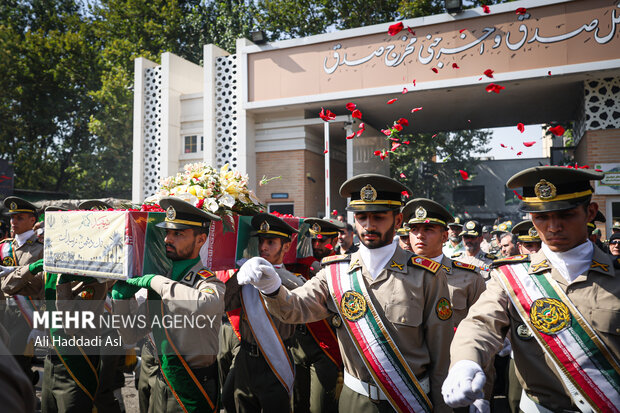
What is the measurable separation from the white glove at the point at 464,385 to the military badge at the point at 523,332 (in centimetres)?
47

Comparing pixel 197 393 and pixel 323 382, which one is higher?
pixel 197 393

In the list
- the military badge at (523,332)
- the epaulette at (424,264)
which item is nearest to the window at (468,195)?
the epaulette at (424,264)

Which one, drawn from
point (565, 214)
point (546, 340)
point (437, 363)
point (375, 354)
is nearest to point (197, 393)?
point (375, 354)

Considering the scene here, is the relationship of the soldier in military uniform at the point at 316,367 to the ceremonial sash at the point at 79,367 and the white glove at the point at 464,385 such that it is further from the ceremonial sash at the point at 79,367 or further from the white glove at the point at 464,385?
the white glove at the point at 464,385

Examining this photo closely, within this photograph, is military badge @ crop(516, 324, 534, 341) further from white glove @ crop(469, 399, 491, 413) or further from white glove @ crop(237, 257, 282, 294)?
white glove @ crop(237, 257, 282, 294)

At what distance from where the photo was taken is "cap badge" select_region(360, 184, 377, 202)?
9.28ft

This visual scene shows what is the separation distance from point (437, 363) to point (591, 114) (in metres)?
11.5

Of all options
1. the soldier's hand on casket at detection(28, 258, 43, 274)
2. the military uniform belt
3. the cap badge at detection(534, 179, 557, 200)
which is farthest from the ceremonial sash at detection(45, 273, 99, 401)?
the cap badge at detection(534, 179, 557, 200)

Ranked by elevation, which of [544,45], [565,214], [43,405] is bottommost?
[43,405]

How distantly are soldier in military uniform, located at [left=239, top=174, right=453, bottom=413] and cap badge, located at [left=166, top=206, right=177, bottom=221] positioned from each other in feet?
3.25

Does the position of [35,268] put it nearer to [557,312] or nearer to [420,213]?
[420,213]

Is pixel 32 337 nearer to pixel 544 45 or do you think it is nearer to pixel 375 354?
pixel 375 354

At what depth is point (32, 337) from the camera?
5.34m

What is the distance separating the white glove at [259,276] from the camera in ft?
7.77
